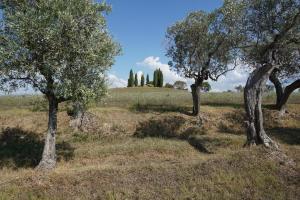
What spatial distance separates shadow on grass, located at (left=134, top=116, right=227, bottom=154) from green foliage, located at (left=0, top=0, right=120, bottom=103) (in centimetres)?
1336

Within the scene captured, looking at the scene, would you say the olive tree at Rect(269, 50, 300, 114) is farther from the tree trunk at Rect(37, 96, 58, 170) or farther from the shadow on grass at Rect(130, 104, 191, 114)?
the tree trunk at Rect(37, 96, 58, 170)

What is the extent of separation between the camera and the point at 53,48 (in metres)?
24.7

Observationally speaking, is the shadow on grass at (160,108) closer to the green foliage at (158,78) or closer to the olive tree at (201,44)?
the olive tree at (201,44)

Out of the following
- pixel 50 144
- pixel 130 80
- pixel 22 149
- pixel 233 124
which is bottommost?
pixel 22 149

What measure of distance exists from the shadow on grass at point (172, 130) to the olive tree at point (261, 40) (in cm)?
722

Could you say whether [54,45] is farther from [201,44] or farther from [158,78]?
[158,78]

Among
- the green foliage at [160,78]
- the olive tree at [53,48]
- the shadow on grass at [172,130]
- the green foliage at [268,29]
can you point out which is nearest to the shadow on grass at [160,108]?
the shadow on grass at [172,130]

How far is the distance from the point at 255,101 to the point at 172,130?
1308 cm

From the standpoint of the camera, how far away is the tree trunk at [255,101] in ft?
93.6

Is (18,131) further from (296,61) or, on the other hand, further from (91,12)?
(296,61)

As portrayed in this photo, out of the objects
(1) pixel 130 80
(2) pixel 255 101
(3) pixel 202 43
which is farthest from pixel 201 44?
(1) pixel 130 80

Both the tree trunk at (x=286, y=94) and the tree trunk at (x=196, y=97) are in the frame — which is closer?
the tree trunk at (x=196, y=97)

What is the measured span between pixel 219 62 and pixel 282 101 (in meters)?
9.31

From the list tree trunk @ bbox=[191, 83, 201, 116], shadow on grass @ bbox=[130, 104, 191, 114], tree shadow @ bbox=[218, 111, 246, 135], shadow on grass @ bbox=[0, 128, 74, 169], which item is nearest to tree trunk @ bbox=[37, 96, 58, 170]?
shadow on grass @ bbox=[0, 128, 74, 169]
